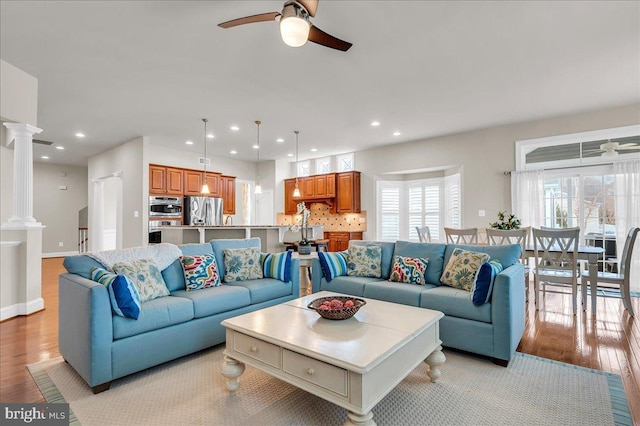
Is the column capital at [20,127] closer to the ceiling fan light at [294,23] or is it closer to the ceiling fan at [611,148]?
the ceiling fan light at [294,23]

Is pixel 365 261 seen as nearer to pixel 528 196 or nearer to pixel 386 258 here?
pixel 386 258

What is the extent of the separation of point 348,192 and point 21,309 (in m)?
6.09

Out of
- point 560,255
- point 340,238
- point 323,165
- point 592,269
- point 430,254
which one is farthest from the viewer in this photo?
point 323,165

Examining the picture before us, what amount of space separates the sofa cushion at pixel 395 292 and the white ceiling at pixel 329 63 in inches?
94.2

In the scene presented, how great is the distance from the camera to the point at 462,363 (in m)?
2.56

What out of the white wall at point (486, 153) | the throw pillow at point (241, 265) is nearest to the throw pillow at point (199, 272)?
the throw pillow at point (241, 265)

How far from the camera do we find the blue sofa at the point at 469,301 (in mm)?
2488

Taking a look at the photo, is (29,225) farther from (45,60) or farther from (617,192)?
(617,192)

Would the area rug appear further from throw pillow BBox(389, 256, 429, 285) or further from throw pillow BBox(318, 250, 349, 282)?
throw pillow BBox(318, 250, 349, 282)

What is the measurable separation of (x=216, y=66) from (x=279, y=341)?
307 centimetres

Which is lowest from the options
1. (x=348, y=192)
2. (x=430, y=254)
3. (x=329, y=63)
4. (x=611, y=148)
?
(x=430, y=254)

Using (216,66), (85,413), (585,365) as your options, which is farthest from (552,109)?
(85,413)

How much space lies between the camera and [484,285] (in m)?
2.57

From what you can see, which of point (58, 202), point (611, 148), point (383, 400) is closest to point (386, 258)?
point (383, 400)
